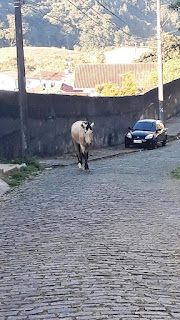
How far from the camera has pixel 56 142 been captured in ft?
81.6

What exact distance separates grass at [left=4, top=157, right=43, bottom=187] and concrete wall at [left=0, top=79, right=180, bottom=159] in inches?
46.1

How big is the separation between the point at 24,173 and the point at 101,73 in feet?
162

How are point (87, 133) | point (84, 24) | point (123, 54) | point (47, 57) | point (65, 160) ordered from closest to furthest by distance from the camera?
point (87, 133), point (65, 160), point (84, 24), point (47, 57), point (123, 54)

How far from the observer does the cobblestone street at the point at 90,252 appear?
5656mm

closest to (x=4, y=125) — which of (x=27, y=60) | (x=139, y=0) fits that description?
(x=139, y=0)

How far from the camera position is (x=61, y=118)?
25.5 meters

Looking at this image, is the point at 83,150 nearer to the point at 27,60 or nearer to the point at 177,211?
the point at 177,211

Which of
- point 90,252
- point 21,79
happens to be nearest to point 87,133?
point 21,79

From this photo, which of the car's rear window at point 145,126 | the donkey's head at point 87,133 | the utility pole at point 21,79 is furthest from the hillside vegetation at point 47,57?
the donkey's head at point 87,133

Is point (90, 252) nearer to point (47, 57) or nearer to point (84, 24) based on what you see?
point (84, 24)

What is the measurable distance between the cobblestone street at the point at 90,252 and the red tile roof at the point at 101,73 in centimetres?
4972

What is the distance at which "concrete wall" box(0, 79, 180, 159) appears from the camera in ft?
67.5

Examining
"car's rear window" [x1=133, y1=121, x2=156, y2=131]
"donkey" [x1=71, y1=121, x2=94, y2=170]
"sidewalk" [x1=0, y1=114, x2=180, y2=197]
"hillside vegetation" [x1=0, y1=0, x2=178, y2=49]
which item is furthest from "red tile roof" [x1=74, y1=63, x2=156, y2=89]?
"donkey" [x1=71, y1=121, x2=94, y2=170]

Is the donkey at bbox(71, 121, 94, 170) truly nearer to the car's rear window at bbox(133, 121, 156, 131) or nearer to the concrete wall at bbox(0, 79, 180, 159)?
the concrete wall at bbox(0, 79, 180, 159)
